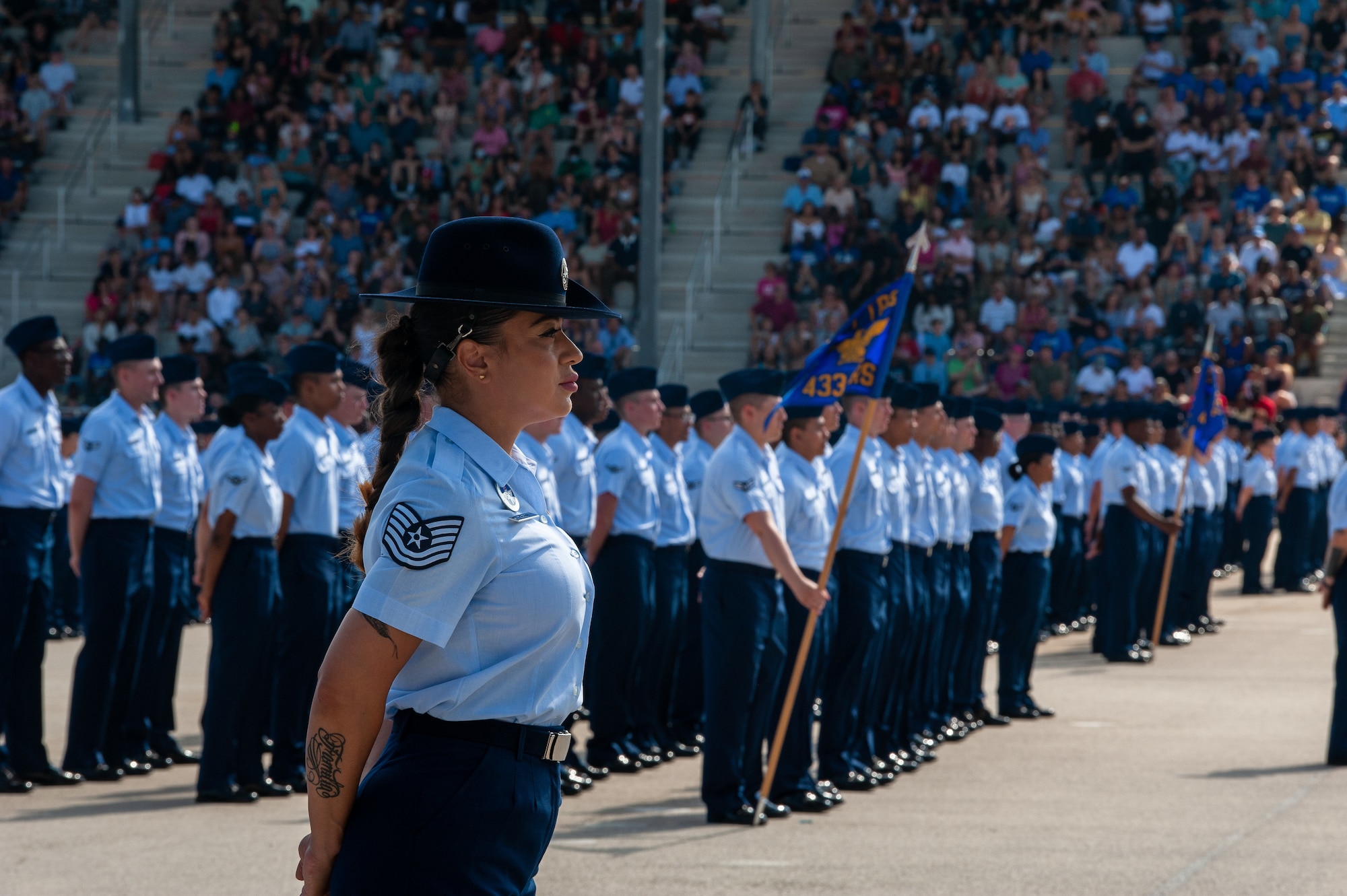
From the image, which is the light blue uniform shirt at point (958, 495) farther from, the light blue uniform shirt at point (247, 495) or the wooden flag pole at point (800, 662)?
the light blue uniform shirt at point (247, 495)

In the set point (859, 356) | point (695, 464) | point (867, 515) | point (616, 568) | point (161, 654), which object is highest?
point (859, 356)

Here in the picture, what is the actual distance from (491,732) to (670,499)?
767 cm

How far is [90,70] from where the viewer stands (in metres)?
30.4

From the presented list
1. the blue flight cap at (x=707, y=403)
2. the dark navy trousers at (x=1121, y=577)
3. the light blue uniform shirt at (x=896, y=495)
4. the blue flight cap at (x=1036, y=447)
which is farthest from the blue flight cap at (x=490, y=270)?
the dark navy trousers at (x=1121, y=577)

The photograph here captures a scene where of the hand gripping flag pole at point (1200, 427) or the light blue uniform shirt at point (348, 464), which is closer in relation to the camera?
the light blue uniform shirt at point (348, 464)

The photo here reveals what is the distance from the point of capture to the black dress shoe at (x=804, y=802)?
8.45 meters

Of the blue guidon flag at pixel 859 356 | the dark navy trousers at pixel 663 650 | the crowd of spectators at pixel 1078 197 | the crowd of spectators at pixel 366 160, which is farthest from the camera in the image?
the crowd of spectators at pixel 366 160

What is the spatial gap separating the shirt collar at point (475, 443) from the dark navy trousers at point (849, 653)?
6.27m

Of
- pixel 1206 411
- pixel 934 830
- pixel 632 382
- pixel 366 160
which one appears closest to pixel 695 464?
pixel 632 382

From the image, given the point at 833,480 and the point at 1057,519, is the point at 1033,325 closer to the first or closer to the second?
the point at 1057,519

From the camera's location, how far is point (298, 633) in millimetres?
8930

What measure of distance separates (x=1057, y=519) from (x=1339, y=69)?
38.6 ft

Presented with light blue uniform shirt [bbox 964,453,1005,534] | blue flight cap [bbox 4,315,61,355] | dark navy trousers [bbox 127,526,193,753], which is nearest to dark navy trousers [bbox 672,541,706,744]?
light blue uniform shirt [bbox 964,453,1005,534]

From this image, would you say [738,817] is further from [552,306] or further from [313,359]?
[552,306]
